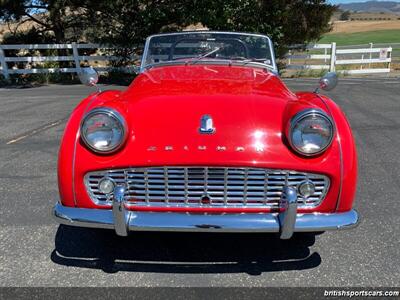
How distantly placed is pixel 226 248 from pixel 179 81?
1384 mm

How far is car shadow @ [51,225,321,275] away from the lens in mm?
2832

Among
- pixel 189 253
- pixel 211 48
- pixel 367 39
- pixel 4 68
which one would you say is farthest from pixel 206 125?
pixel 367 39

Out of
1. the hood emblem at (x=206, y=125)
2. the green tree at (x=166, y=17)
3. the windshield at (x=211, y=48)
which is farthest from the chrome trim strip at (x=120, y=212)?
the green tree at (x=166, y=17)

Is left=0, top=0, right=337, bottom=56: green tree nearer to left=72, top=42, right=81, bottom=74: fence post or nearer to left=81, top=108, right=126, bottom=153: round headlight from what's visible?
left=72, top=42, right=81, bottom=74: fence post

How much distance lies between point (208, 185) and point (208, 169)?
0.35ft

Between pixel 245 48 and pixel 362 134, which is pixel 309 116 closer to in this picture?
pixel 245 48

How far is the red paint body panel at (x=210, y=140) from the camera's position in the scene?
8.26 ft

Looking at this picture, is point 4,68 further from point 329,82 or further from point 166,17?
point 329,82

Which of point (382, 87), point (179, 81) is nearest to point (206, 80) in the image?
point (179, 81)

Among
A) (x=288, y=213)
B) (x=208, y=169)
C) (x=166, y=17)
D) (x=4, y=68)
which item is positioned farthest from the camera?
(x=4, y=68)

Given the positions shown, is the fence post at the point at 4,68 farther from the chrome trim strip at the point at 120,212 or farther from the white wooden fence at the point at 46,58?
the chrome trim strip at the point at 120,212

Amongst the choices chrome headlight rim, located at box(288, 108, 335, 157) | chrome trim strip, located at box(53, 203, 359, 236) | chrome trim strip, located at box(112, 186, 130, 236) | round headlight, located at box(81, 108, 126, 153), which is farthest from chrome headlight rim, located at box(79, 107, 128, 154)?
chrome headlight rim, located at box(288, 108, 335, 157)

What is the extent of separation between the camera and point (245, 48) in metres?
4.33

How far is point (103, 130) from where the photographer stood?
2627mm
